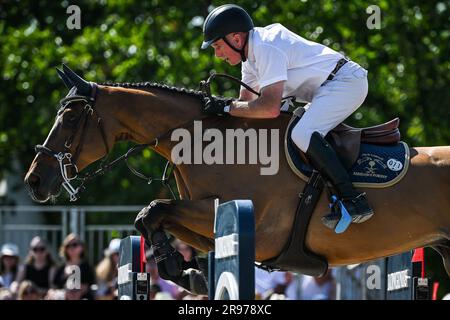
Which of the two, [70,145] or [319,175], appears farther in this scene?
[70,145]

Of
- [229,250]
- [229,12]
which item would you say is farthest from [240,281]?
[229,12]

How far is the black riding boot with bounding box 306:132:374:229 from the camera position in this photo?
20.8ft

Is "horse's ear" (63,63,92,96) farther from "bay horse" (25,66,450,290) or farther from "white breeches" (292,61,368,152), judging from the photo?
"white breeches" (292,61,368,152)

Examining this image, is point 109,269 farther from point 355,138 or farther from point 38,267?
point 355,138

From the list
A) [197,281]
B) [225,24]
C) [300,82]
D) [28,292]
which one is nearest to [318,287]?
[28,292]

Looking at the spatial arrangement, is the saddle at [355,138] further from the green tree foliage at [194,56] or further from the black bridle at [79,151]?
the green tree foliage at [194,56]

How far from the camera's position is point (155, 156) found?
52.0 ft

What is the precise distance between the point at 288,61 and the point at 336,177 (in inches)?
31.6

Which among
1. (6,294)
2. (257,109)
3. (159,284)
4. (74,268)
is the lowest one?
(6,294)

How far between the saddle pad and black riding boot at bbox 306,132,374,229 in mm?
152

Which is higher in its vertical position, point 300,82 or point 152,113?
point 300,82

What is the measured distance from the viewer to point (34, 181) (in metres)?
6.59

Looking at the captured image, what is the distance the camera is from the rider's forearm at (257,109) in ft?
20.8

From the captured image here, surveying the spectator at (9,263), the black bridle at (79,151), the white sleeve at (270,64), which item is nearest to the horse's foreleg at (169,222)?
the black bridle at (79,151)
